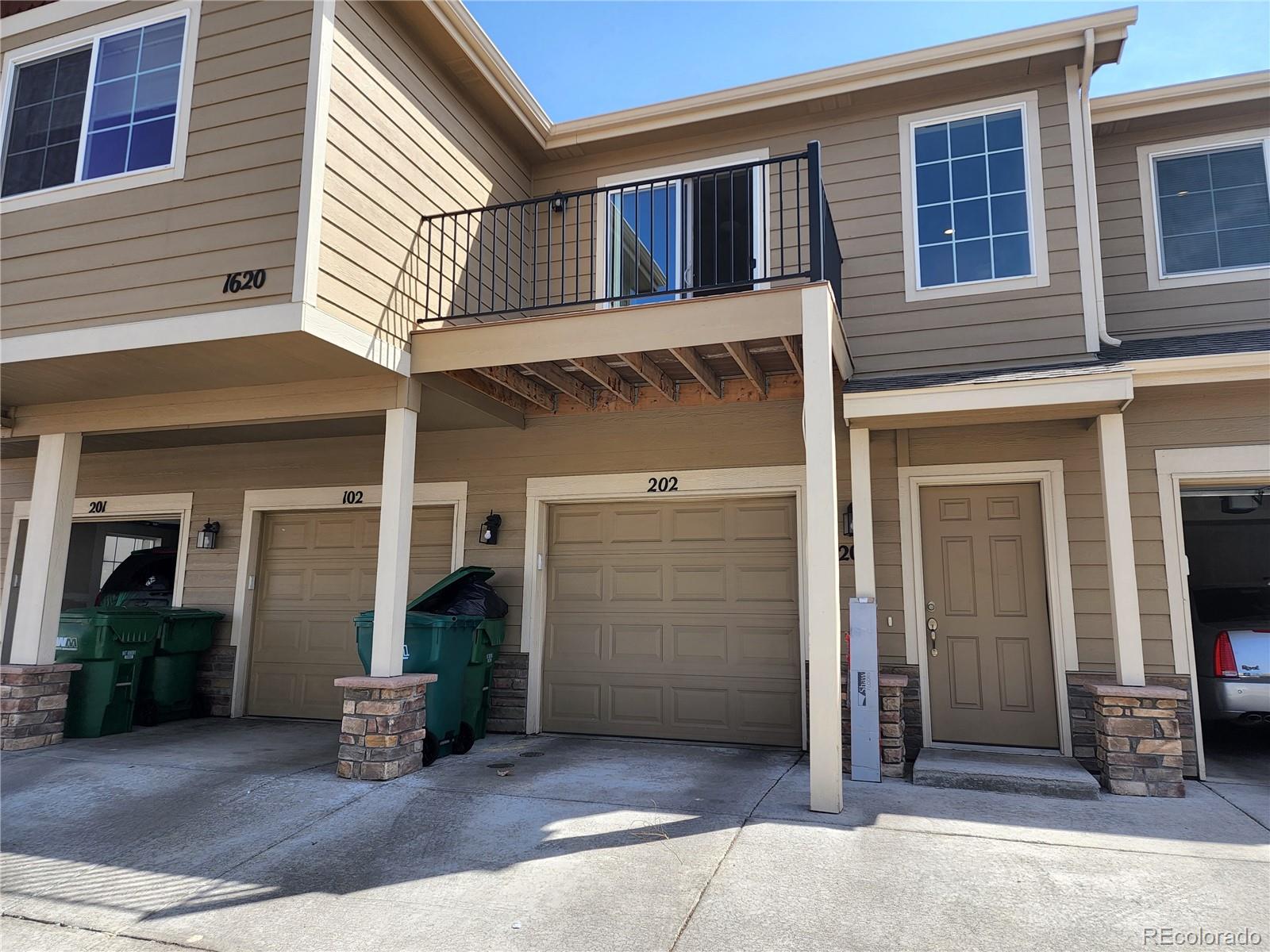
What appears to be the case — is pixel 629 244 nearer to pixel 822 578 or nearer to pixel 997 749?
pixel 822 578

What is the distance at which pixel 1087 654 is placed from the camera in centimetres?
566

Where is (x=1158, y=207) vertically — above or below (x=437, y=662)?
above

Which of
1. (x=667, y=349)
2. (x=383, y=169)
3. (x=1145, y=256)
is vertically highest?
(x=383, y=169)

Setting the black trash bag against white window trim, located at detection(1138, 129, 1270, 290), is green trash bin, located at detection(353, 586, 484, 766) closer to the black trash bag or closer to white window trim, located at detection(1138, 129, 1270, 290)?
the black trash bag

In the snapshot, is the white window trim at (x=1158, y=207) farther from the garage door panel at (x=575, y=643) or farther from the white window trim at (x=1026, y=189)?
the garage door panel at (x=575, y=643)

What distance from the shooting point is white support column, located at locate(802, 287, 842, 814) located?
4.32m

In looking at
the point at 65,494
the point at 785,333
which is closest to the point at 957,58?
the point at 785,333

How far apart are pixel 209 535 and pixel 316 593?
1.27 m

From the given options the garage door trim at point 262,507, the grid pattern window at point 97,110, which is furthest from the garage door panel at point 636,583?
the grid pattern window at point 97,110

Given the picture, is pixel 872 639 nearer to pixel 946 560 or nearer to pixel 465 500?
pixel 946 560

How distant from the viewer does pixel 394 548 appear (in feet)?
18.0

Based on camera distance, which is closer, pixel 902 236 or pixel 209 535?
pixel 902 236

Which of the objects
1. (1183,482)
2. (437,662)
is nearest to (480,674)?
(437,662)

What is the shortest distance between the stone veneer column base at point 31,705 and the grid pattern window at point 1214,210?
9151 millimetres
